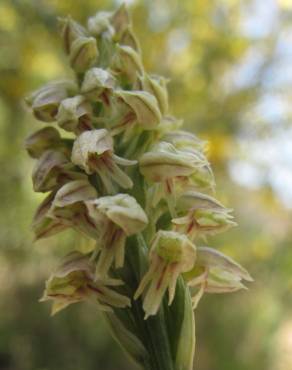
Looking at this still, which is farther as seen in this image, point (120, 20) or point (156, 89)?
point (120, 20)

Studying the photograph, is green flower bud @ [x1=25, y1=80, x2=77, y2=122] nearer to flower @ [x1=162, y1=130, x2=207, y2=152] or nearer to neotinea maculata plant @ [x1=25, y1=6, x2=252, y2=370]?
neotinea maculata plant @ [x1=25, y1=6, x2=252, y2=370]

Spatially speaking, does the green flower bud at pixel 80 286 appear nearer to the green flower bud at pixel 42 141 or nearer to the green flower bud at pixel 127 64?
the green flower bud at pixel 42 141

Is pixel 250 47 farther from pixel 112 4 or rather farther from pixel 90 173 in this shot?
pixel 90 173

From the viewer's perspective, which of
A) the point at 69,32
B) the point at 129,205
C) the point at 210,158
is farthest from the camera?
the point at 210,158

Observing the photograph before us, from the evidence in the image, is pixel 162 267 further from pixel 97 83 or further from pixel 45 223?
pixel 97 83

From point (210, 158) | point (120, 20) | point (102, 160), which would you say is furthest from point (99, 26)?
point (210, 158)

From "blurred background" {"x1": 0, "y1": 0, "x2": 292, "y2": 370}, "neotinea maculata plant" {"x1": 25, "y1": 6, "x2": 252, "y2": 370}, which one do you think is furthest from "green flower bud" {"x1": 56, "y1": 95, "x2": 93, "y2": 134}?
"blurred background" {"x1": 0, "y1": 0, "x2": 292, "y2": 370}

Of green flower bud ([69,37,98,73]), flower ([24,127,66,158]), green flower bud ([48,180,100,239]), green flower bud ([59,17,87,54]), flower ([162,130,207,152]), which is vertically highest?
green flower bud ([59,17,87,54])
